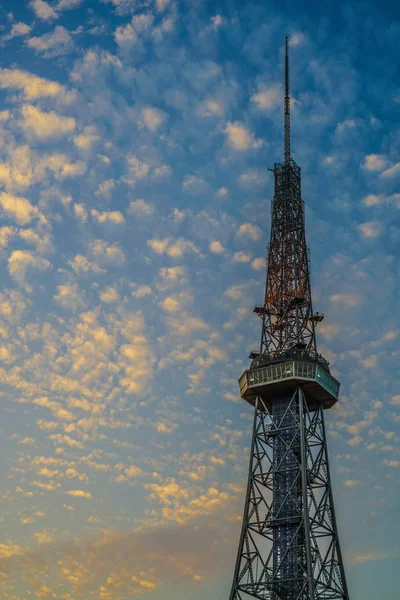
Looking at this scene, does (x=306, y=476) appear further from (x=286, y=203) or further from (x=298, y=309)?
(x=286, y=203)

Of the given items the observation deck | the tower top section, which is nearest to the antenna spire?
the tower top section

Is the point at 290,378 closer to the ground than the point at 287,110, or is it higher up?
closer to the ground

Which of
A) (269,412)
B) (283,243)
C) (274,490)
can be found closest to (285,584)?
(274,490)

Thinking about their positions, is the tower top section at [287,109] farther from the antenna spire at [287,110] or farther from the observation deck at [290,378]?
the observation deck at [290,378]

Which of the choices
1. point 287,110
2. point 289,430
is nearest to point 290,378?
point 289,430

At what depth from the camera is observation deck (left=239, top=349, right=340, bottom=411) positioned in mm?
145875

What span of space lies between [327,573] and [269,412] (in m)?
32.6

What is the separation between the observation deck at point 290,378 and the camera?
145875mm

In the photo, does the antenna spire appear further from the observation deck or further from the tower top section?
the observation deck

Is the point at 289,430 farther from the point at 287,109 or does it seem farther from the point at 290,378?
the point at 287,109

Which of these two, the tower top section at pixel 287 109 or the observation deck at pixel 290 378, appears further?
the tower top section at pixel 287 109

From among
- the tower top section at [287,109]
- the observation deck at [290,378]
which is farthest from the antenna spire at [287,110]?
the observation deck at [290,378]

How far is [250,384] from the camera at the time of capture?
489 ft

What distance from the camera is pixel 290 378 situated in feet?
475
